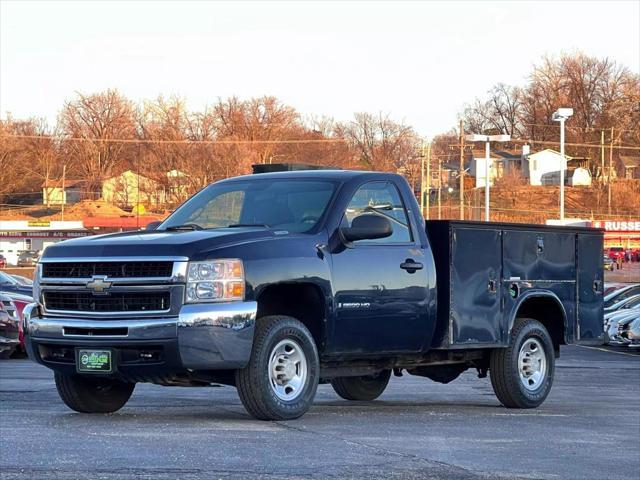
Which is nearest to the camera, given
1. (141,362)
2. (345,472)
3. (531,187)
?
(345,472)

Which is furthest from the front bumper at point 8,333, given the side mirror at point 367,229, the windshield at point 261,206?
the side mirror at point 367,229

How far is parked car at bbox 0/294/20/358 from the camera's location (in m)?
20.3

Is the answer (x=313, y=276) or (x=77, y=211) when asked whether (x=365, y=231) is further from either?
(x=77, y=211)

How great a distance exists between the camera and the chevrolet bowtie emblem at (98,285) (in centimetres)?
965

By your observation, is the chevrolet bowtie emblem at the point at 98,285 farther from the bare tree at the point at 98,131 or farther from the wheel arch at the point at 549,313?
the bare tree at the point at 98,131

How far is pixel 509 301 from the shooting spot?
12.2m

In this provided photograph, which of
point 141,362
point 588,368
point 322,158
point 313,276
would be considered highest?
point 322,158

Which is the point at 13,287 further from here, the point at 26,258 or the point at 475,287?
the point at 26,258

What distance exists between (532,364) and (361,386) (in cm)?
176

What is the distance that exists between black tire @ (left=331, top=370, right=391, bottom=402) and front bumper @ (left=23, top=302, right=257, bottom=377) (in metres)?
3.46

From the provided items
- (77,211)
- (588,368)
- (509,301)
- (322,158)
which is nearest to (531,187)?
(322,158)

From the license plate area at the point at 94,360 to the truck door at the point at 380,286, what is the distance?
191 centimetres

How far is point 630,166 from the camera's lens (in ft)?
437

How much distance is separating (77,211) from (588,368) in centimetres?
10237
